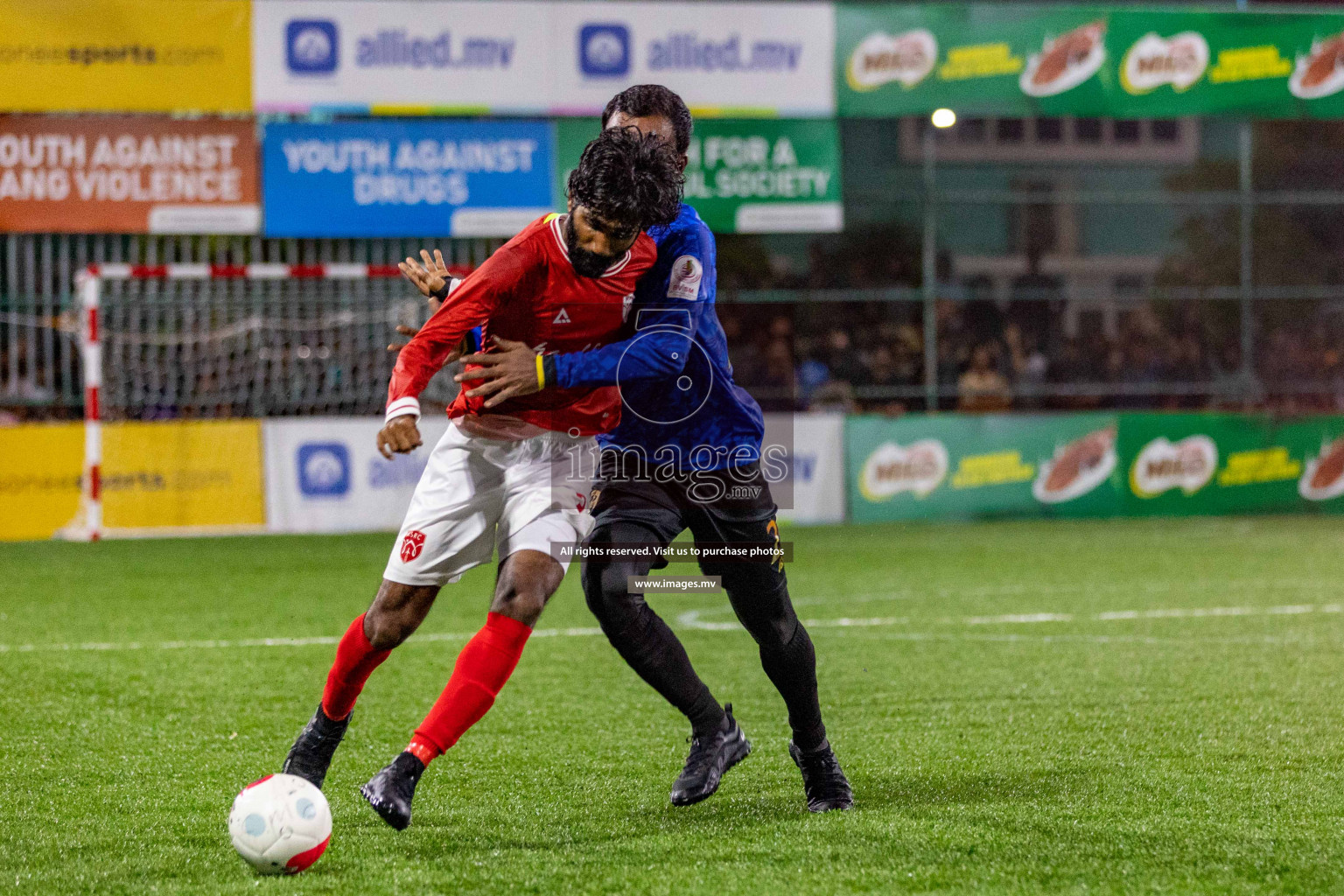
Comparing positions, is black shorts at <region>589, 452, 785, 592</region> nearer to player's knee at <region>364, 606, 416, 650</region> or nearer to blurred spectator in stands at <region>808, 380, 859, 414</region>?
player's knee at <region>364, 606, 416, 650</region>

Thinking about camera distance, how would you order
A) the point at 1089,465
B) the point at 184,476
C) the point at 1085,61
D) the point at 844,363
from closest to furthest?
the point at 184,476 → the point at 1089,465 → the point at 1085,61 → the point at 844,363

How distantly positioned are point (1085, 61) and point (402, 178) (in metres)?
7.18

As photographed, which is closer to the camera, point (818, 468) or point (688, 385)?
point (688, 385)

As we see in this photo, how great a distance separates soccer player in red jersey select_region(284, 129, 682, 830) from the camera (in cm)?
381

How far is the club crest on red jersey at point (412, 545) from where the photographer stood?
156 inches

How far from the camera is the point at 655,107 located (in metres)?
4.30

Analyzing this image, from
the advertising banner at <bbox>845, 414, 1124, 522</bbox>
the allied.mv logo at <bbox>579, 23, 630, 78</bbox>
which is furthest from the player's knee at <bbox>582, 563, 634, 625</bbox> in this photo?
the allied.mv logo at <bbox>579, 23, 630, 78</bbox>

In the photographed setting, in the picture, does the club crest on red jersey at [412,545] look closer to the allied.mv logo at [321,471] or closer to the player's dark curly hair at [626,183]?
the player's dark curly hair at [626,183]

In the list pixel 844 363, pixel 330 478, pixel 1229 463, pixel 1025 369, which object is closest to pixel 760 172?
pixel 844 363

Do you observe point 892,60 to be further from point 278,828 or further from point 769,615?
point 278,828

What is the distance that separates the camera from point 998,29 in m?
15.4

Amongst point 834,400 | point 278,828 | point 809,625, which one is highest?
point 834,400

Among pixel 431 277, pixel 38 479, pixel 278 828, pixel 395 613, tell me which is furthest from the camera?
pixel 38 479

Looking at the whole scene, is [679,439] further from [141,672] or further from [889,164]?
[889,164]
